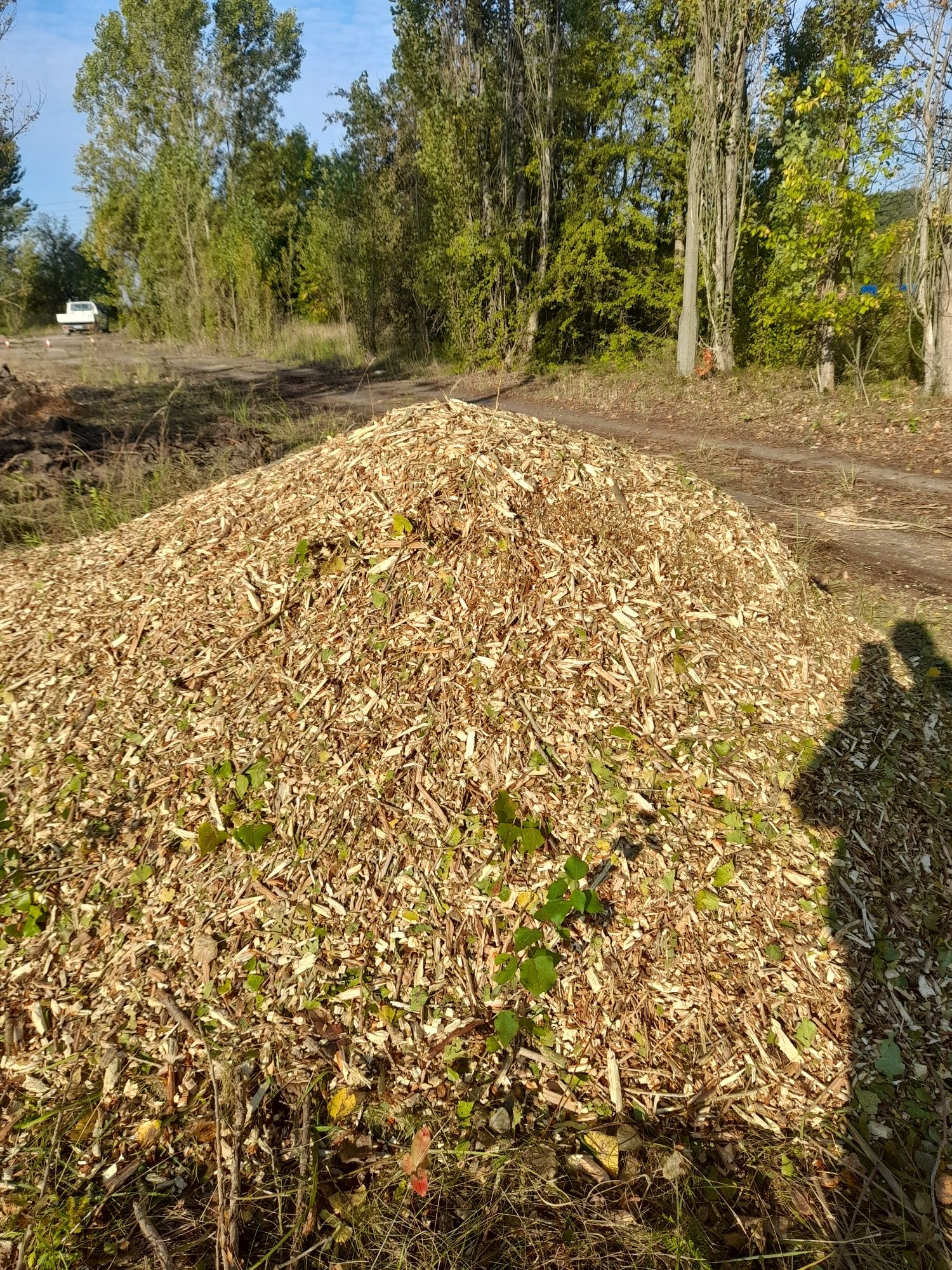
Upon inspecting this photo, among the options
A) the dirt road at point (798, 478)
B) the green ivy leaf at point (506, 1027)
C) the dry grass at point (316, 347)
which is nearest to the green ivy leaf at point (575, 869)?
the green ivy leaf at point (506, 1027)

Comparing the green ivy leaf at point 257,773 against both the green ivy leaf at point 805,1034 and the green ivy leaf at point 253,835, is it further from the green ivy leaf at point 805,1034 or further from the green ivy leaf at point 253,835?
the green ivy leaf at point 805,1034

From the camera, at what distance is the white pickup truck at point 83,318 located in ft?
91.6

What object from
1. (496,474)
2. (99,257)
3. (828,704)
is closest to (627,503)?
(496,474)

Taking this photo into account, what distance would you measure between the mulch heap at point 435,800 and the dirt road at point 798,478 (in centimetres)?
143

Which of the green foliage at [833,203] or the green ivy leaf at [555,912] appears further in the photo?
the green foliage at [833,203]

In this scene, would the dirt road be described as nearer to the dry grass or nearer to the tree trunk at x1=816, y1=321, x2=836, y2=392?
the tree trunk at x1=816, y1=321, x2=836, y2=392

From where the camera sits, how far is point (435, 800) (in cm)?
243

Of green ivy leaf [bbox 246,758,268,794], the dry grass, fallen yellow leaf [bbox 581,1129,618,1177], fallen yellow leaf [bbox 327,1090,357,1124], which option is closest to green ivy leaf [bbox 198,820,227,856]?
green ivy leaf [bbox 246,758,268,794]

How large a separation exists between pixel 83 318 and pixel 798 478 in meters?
30.3

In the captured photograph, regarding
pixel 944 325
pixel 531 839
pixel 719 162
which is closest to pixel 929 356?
pixel 944 325

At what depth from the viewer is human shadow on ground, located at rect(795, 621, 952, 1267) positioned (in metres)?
1.70

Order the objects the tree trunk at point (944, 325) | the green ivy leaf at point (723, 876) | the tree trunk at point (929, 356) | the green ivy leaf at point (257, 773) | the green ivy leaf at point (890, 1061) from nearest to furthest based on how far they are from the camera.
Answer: the green ivy leaf at point (890, 1061) → the green ivy leaf at point (723, 876) → the green ivy leaf at point (257, 773) → the tree trunk at point (944, 325) → the tree trunk at point (929, 356)

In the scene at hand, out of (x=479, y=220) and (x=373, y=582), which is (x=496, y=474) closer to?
(x=373, y=582)

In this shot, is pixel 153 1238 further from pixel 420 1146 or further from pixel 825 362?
pixel 825 362
